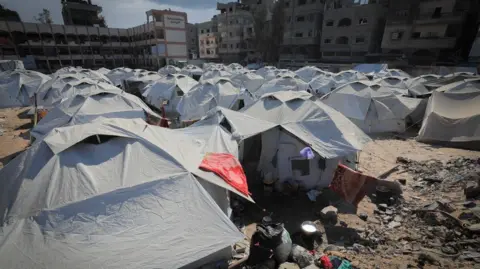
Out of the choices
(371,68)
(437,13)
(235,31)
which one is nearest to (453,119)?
(371,68)

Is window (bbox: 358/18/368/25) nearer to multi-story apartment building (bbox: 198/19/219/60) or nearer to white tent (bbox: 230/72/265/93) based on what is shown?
white tent (bbox: 230/72/265/93)

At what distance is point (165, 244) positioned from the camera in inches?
164

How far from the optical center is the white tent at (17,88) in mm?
21453

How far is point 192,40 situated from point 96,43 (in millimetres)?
31023

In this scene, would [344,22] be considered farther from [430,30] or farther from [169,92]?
[169,92]

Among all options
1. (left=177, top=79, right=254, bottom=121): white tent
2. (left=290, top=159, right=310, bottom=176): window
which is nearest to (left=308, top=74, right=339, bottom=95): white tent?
(left=177, top=79, right=254, bottom=121): white tent

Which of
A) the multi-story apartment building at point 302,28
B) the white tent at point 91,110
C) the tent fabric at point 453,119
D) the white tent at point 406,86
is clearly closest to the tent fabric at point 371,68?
the white tent at point 406,86

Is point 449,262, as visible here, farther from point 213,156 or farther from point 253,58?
point 253,58

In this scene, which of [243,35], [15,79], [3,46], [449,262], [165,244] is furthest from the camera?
[243,35]

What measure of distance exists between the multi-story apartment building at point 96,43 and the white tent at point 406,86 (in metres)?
45.0

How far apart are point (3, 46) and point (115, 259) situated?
57661 millimetres

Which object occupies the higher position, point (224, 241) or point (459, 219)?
point (224, 241)

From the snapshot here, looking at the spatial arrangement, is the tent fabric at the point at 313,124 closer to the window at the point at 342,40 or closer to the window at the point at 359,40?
the window at the point at 359,40

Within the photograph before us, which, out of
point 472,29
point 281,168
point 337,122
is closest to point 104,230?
point 281,168
